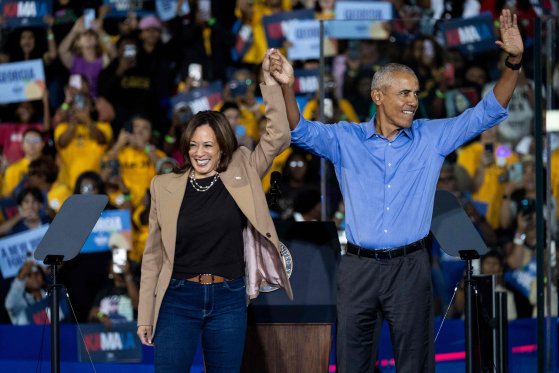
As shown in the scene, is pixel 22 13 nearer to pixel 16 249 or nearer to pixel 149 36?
pixel 149 36

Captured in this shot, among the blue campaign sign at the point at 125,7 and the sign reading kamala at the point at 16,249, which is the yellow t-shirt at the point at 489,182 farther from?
the blue campaign sign at the point at 125,7

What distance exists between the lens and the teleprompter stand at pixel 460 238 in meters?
4.29

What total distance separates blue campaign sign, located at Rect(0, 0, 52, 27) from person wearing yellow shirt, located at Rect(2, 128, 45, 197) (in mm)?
1021

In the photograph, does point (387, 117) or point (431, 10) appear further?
point (431, 10)

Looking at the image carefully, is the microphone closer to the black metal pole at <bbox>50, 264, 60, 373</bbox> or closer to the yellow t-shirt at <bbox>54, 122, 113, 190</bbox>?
the black metal pole at <bbox>50, 264, 60, 373</bbox>

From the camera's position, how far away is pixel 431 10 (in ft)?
27.0

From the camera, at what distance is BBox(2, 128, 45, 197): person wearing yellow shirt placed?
7613mm

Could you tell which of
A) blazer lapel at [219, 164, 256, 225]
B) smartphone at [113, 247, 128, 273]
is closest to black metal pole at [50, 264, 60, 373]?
blazer lapel at [219, 164, 256, 225]

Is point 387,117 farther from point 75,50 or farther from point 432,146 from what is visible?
point 75,50

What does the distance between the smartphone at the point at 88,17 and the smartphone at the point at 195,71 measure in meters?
0.88

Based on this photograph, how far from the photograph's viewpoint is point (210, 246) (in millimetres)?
3740

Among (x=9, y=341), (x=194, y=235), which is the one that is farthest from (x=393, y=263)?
(x=9, y=341)

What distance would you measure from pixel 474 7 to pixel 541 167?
120 inches

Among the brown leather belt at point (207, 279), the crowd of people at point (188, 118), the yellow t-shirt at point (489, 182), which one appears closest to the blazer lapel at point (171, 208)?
the brown leather belt at point (207, 279)
